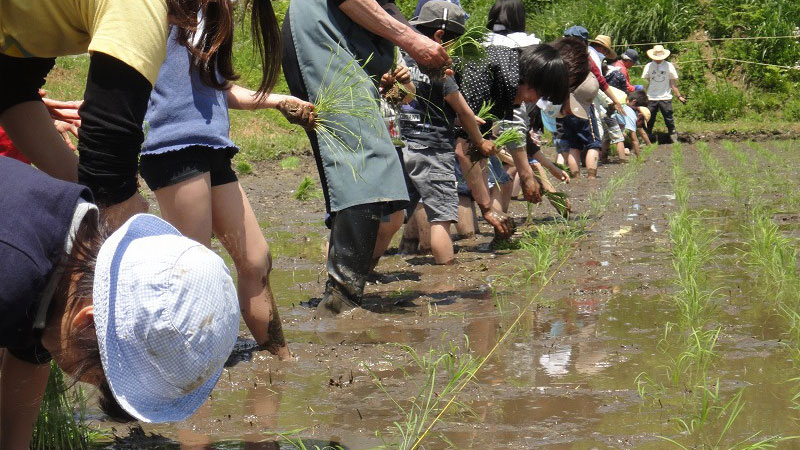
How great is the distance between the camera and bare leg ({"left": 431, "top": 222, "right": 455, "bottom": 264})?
571 cm

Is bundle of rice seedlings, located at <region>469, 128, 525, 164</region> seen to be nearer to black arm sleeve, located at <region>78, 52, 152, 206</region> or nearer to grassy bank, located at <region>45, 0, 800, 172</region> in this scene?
black arm sleeve, located at <region>78, 52, 152, 206</region>

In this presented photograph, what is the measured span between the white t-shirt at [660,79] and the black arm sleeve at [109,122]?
50.5 feet

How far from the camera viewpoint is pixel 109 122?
219cm

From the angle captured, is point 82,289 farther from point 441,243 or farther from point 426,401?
point 441,243

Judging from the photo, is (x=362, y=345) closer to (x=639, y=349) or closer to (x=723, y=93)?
(x=639, y=349)

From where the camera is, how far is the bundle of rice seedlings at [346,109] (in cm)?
402

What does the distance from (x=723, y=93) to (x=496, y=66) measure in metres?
15.6

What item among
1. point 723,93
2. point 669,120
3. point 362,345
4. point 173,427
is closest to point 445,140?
point 362,345

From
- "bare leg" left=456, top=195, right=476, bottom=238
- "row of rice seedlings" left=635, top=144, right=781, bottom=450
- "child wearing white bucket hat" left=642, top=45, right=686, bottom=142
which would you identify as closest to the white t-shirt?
"child wearing white bucket hat" left=642, top=45, right=686, bottom=142

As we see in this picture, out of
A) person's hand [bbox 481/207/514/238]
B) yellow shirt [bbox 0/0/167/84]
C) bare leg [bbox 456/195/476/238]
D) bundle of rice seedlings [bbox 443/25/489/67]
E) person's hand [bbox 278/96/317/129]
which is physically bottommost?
bare leg [bbox 456/195/476/238]

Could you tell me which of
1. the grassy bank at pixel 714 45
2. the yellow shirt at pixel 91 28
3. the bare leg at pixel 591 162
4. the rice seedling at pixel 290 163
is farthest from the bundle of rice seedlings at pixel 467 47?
the grassy bank at pixel 714 45

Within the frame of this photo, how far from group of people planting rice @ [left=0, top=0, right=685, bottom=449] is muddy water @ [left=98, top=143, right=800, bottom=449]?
0.22 metres

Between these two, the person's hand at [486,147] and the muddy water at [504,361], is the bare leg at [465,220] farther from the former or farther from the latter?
the person's hand at [486,147]

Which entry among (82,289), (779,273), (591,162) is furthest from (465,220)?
(82,289)
